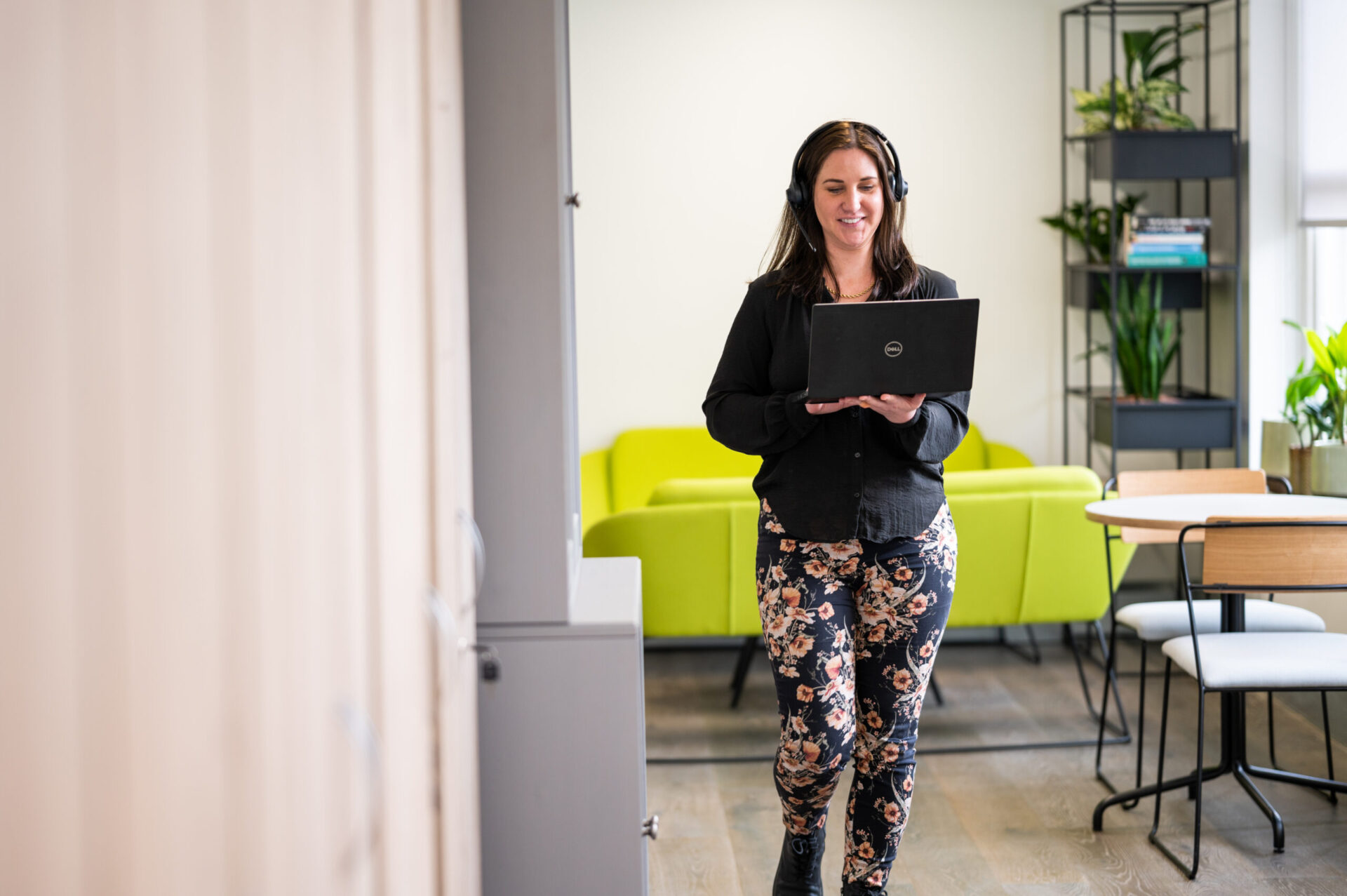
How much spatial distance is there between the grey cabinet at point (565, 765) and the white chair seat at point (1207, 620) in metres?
1.76

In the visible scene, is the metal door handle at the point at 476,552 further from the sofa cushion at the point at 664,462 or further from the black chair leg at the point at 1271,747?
the sofa cushion at the point at 664,462

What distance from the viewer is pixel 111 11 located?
59cm

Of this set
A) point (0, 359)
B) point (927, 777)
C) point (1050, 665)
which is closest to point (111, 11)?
point (0, 359)

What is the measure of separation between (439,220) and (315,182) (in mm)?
414

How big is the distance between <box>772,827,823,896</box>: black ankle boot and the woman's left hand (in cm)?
76

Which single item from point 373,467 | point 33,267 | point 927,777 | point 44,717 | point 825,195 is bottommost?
point 927,777

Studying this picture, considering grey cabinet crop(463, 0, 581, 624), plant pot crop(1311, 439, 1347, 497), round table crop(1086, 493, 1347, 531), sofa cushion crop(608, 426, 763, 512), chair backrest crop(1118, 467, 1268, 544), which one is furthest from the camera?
sofa cushion crop(608, 426, 763, 512)

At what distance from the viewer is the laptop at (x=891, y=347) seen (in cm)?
171

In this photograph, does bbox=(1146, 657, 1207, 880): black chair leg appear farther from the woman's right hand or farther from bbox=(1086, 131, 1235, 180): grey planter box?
bbox=(1086, 131, 1235, 180): grey planter box

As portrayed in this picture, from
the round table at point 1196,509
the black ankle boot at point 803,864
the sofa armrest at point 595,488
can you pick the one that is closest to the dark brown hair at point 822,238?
the black ankle boot at point 803,864

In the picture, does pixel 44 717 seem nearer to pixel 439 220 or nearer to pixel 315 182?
pixel 315 182

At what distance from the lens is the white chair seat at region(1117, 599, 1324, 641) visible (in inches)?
112

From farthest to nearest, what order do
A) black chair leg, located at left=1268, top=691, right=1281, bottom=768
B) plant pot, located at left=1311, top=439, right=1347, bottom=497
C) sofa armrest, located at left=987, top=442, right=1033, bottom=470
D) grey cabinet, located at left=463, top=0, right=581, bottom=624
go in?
sofa armrest, located at left=987, top=442, right=1033, bottom=470, plant pot, located at left=1311, top=439, right=1347, bottom=497, black chair leg, located at left=1268, top=691, right=1281, bottom=768, grey cabinet, located at left=463, top=0, right=581, bottom=624

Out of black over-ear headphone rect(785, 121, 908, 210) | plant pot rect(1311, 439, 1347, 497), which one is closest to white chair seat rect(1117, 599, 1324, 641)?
plant pot rect(1311, 439, 1347, 497)
